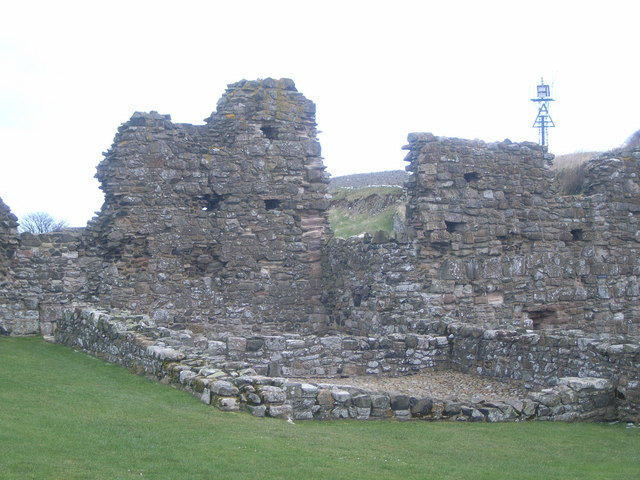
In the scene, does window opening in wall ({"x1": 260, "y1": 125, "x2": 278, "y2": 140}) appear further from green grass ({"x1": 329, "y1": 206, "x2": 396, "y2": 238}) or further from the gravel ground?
green grass ({"x1": 329, "y1": 206, "x2": 396, "y2": 238})

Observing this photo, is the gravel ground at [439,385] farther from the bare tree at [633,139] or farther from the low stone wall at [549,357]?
the bare tree at [633,139]

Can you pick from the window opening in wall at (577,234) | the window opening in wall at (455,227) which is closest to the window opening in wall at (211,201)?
the window opening in wall at (455,227)

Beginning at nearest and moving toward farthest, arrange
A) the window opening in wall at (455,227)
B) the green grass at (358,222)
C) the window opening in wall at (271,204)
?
the window opening in wall at (455,227) → the window opening in wall at (271,204) → the green grass at (358,222)

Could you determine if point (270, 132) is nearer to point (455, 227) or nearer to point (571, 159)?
point (455, 227)

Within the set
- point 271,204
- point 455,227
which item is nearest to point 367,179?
point 271,204

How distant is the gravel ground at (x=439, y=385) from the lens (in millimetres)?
13766

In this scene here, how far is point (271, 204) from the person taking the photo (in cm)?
2156

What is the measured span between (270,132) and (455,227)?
5.23 metres

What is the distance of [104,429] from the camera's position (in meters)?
9.26

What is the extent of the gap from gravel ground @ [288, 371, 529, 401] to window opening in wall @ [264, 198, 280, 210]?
713 cm

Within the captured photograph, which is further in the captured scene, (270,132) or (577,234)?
(270,132)

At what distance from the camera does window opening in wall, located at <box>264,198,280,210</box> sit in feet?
70.4

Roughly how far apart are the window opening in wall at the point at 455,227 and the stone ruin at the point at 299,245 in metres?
0.03

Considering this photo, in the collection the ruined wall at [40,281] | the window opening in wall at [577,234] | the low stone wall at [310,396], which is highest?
the window opening in wall at [577,234]
